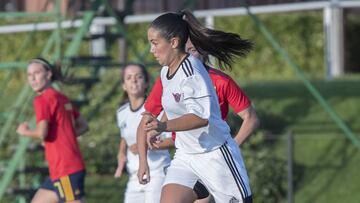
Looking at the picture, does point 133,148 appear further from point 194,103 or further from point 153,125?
point 153,125

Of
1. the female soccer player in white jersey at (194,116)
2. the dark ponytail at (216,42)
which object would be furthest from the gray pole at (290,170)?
the female soccer player in white jersey at (194,116)

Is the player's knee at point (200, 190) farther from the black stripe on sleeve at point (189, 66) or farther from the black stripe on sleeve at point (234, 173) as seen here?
the black stripe on sleeve at point (189, 66)

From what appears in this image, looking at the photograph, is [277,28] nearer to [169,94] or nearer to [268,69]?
[268,69]

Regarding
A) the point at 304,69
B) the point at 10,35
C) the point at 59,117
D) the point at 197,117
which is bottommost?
the point at 304,69

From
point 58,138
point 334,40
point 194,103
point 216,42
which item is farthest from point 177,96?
point 334,40

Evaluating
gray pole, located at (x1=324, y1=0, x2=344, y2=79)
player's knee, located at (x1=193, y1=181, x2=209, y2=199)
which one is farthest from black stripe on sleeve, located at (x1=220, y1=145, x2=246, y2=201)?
gray pole, located at (x1=324, y1=0, x2=344, y2=79)

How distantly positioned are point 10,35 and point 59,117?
37.5 ft

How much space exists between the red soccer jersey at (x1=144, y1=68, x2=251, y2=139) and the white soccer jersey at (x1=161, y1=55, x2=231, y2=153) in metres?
0.42

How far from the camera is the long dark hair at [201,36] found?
7238 mm

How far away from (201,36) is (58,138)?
8.86 feet

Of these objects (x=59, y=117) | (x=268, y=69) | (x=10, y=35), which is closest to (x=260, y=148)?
(x=59, y=117)

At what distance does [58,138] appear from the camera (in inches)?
387

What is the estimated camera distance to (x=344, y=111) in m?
15.7

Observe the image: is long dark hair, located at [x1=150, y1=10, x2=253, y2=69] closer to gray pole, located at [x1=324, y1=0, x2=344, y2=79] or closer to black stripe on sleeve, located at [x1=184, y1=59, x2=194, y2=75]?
black stripe on sleeve, located at [x1=184, y1=59, x2=194, y2=75]
